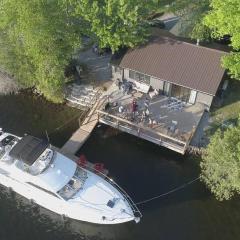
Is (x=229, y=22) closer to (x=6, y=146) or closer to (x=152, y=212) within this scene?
(x=152, y=212)

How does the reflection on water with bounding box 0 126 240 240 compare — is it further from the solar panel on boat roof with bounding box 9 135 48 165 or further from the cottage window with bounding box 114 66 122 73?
the cottage window with bounding box 114 66 122 73

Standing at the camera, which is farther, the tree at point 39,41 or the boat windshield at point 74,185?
the tree at point 39,41

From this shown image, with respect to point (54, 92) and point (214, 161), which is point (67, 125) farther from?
point (214, 161)

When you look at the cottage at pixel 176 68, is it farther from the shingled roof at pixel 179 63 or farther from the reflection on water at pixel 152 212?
the reflection on water at pixel 152 212

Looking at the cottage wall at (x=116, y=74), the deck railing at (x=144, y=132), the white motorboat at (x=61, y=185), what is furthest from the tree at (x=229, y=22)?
the white motorboat at (x=61, y=185)

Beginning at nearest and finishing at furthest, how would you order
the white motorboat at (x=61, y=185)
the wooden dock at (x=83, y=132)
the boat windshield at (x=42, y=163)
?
the white motorboat at (x=61, y=185) → the boat windshield at (x=42, y=163) → the wooden dock at (x=83, y=132)

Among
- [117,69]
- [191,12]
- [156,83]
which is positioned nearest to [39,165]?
[117,69]
